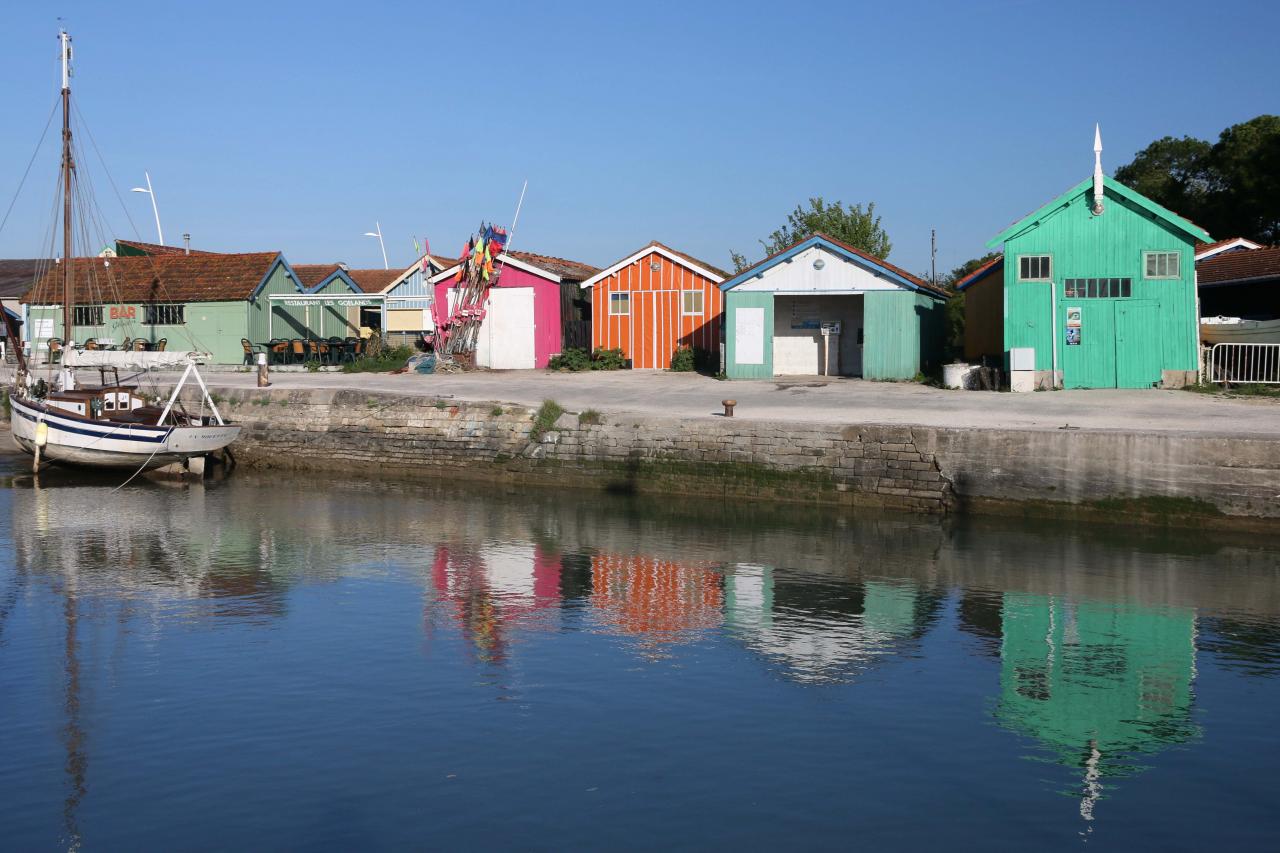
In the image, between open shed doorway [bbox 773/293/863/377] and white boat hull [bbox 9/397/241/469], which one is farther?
open shed doorway [bbox 773/293/863/377]

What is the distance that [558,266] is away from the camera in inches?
1581

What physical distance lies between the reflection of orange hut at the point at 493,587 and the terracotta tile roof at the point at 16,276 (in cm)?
4514

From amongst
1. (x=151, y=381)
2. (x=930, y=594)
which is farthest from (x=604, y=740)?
(x=151, y=381)

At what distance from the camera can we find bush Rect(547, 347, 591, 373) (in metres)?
36.4

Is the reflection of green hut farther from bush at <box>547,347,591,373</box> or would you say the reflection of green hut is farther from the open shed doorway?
bush at <box>547,347,591,373</box>

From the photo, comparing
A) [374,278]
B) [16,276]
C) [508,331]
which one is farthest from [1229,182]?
[16,276]

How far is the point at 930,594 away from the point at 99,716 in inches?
414

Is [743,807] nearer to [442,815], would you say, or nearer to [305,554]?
[442,815]

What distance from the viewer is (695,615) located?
15.3m

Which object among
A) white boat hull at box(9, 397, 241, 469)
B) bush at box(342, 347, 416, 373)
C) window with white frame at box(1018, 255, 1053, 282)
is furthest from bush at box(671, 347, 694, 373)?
Result: white boat hull at box(9, 397, 241, 469)

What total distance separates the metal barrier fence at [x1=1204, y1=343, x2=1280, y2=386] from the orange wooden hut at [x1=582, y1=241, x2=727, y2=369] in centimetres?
1373

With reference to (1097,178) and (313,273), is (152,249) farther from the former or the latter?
(1097,178)

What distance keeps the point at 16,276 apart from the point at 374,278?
69.8 ft

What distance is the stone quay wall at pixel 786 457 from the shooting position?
2022 centimetres
